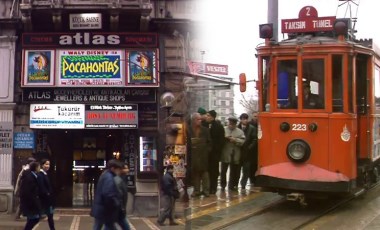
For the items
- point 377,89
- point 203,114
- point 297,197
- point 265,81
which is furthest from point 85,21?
point 377,89

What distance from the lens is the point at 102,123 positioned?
38.7ft

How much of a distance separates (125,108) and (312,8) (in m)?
5.08

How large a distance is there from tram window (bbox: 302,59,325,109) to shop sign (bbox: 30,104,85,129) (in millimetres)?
5455

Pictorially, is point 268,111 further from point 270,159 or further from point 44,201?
point 44,201

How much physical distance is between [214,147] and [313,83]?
8.42 feet

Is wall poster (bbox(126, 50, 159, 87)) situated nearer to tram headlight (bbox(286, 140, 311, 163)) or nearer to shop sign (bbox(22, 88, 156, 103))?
shop sign (bbox(22, 88, 156, 103))

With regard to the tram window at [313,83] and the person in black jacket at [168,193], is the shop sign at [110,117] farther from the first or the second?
the tram window at [313,83]

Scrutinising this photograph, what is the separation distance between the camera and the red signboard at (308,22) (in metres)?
8.73

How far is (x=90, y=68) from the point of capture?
11.8m

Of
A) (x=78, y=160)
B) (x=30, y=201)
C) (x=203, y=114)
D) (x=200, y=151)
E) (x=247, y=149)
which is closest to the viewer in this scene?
(x=30, y=201)

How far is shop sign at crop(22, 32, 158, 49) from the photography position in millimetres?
11859

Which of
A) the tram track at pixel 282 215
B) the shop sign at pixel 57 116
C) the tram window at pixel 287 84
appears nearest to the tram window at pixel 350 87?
the tram window at pixel 287 84

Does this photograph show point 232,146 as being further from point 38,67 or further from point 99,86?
point 38,67

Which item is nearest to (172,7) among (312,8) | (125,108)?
(125,108)
